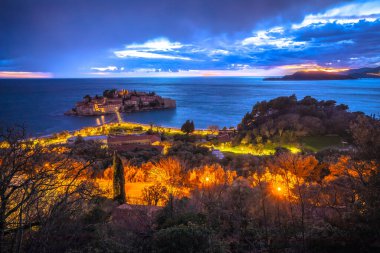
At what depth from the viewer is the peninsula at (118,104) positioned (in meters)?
54.4

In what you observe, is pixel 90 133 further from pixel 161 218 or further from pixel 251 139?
pixel 161 218

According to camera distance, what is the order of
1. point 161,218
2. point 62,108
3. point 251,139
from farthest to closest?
point 62,108, point 251,139, point 161,218

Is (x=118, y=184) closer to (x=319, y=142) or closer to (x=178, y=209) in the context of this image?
(x=178, y=209)

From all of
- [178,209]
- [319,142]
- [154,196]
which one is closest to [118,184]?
[154,196]

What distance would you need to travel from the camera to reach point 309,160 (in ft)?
45.7

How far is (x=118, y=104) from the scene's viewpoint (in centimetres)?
6209

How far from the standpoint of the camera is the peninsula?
179 feet

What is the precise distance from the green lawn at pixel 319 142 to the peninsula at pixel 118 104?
39.5 meters

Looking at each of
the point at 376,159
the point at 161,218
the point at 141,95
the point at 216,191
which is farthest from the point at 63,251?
the point at 141,95

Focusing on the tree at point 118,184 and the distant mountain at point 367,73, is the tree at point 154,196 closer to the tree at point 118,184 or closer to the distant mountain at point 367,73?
the tree at point 118,184

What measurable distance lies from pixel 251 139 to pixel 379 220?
20.9 meters

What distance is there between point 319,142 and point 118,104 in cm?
4611

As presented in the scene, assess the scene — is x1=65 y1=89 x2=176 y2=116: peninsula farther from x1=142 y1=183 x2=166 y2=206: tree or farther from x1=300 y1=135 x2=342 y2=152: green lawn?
x1=142 y1=183 x2=166 y2=206: tree

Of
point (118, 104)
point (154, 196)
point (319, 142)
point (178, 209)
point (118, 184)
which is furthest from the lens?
point (118, 104)
